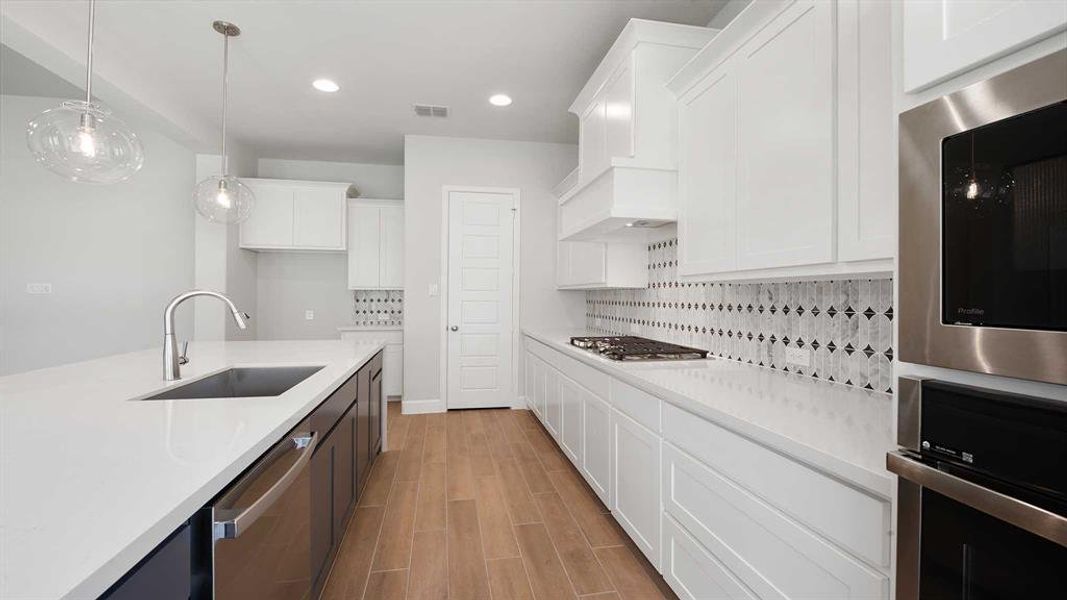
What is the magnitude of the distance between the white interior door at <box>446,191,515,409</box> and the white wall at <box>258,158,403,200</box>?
152 centimetres

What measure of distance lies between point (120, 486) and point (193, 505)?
0.14m

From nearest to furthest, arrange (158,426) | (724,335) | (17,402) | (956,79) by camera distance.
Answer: (956,79) → (158,426) → (17,402) → (724,335)

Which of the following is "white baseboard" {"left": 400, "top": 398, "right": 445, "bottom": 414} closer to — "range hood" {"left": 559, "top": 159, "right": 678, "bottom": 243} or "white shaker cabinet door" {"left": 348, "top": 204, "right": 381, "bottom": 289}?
"white shaker cabinet door" {"left": 348, "top": 204, "right": 381, "bottom": 289}

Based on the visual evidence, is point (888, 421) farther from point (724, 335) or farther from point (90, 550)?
point (90, 550)

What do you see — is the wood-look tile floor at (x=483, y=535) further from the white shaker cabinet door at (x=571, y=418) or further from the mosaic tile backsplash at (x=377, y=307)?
the mosaic tile backsplash at (x=377, y=307)

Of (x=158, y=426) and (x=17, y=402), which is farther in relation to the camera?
(x=17, y=402)

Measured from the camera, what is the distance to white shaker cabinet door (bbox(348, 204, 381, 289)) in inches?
208

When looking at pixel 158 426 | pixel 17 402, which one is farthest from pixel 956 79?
pixel 17 402

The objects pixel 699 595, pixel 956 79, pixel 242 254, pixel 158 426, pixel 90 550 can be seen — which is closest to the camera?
pixel 90 550

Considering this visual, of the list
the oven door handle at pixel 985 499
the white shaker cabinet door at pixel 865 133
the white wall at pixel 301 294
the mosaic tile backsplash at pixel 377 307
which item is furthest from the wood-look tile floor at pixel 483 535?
the white wall at pixel 301 294

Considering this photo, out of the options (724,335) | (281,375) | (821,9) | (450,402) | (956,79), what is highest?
(821,9)

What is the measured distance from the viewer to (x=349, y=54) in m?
3.13

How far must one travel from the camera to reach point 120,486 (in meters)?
0.79

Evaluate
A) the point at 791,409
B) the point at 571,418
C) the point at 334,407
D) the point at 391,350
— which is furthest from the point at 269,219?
the point at 791,409
